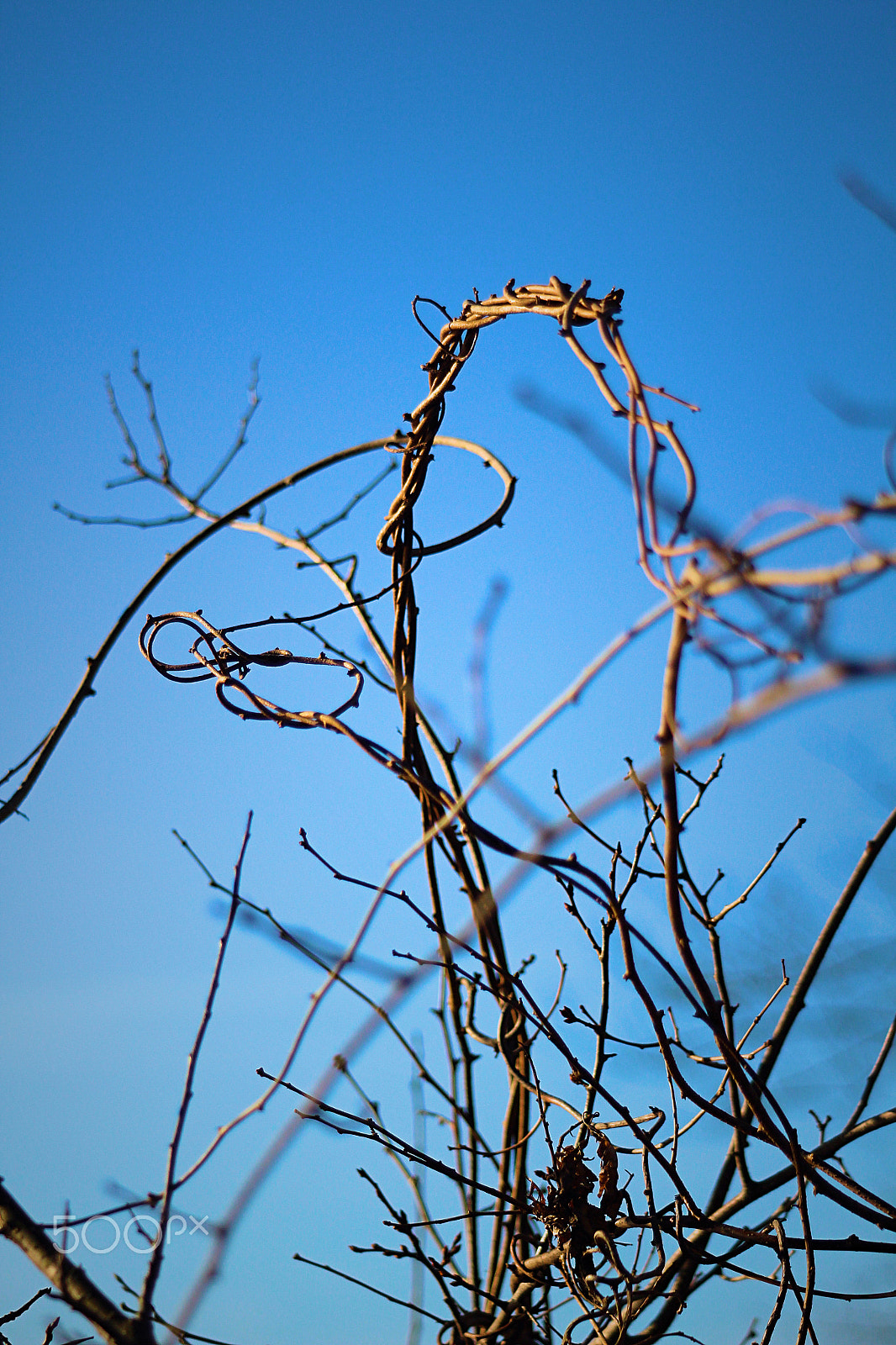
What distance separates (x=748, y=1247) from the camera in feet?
2.32

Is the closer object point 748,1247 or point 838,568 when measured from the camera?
point 838,568

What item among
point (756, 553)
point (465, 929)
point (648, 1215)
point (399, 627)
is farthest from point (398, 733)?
point (756, 553)

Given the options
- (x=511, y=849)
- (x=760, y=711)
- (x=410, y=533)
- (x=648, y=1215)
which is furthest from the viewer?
(x=410, y=533)

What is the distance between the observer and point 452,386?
75cm

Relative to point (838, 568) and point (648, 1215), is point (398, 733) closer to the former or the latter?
point (648, 1215)

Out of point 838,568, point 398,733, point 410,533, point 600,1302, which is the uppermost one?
point 410,533

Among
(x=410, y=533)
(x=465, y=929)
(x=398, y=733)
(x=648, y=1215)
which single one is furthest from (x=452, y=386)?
(x=648, y=1215)

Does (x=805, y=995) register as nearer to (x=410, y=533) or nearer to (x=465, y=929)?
(x=465, y=929)

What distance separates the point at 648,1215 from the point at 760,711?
21.8 inches

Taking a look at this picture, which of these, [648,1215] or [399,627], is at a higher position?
[399,627]

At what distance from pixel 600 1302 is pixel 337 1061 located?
33 cm

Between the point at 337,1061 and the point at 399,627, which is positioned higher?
the point at 399,627

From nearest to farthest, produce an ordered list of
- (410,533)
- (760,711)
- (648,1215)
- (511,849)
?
(760,711)
(511,849)
(648,1215)
(410,533)

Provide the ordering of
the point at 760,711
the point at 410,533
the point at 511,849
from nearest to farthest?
the point at 760,711 < the point at 511,849 < the point at 410,533
